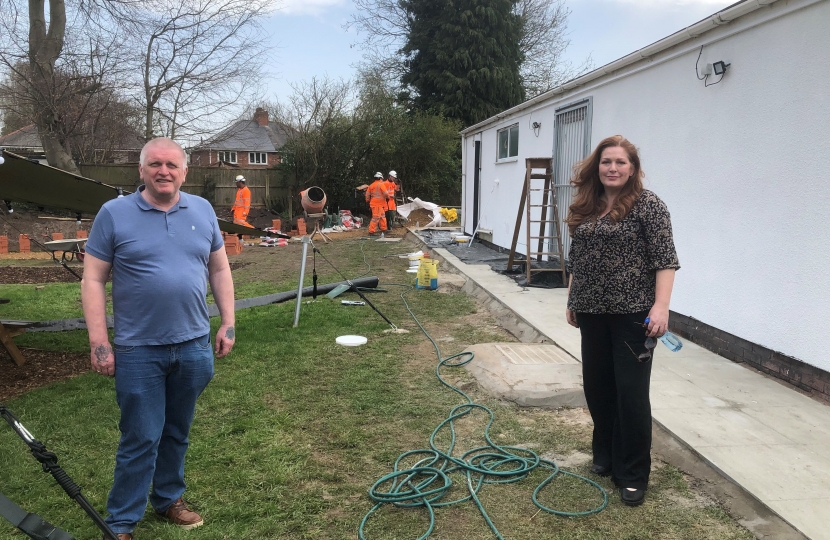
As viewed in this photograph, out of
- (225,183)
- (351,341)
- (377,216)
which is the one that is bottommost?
(351,341)

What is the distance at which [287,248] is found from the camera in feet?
52.4

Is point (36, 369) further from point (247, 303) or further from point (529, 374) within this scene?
point (529, 374)

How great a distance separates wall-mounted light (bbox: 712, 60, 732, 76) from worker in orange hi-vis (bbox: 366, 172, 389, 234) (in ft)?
43.6

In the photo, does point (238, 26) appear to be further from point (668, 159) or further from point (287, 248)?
point (668, 159)

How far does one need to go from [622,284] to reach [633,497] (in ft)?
3.48

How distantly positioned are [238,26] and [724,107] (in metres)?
17.9

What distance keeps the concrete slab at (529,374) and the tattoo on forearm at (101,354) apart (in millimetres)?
2826

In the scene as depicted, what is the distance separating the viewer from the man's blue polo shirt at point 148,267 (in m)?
2.37

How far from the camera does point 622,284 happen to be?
285 cm

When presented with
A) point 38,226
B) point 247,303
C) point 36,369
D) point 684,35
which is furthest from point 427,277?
point 38,226

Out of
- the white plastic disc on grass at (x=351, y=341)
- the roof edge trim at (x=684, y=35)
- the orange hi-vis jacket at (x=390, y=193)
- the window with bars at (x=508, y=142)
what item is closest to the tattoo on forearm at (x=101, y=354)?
the white plastic disc on grass at (x=351, y=341)

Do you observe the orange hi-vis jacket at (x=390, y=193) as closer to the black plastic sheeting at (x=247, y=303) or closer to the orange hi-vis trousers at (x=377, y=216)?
the orange hi-vis trousers at (x=377, y=216)

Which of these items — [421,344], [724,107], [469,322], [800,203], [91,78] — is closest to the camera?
[800,203]

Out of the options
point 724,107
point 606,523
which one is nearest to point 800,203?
point 724,107
